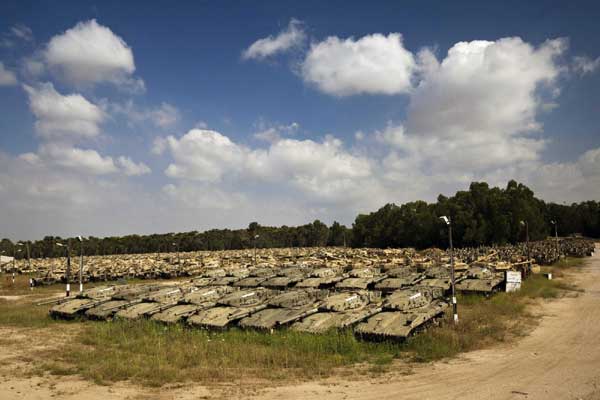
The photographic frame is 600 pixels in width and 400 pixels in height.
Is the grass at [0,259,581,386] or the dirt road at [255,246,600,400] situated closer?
the dirt road at [255,246,600,400]

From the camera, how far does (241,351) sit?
17.6 metres

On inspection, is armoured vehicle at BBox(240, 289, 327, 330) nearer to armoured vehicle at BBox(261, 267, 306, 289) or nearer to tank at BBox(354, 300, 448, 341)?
tank at BBox(354, 300, 448, 341)

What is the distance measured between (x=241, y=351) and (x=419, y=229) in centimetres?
7766

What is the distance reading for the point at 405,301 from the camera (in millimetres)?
23203

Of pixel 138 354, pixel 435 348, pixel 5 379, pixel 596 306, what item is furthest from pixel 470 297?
pixel 5 379

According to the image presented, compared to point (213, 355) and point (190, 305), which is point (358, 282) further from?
point (213, 355)

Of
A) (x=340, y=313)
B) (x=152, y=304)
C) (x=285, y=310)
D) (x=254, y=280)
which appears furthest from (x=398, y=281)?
(x=152, y=304)

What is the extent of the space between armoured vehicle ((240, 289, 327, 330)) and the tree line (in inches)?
1323

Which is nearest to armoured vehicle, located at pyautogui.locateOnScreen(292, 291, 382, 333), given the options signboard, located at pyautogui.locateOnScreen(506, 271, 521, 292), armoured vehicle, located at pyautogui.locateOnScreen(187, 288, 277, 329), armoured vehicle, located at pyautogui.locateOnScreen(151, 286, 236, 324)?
armoured vehicle, located at pyautogui.locateOnScreen(187, 288, 277, 329)

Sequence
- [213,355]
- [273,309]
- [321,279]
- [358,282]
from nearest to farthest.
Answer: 1. [213,355]
2. [273,309]
3. [358,282]
4. [321,279]

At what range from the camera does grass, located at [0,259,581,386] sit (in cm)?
1516

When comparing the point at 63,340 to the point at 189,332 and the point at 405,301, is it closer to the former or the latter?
the point at 189,332

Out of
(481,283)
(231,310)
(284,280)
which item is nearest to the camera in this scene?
(231,310)

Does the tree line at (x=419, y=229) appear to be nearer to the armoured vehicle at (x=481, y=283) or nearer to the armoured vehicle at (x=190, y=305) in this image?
the armoured vehicle at (x=190, y=305)
